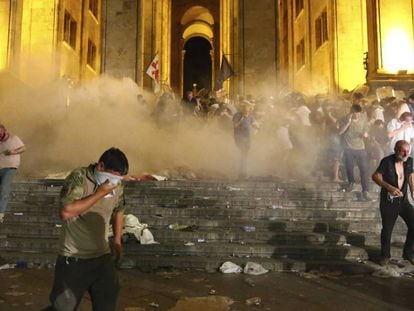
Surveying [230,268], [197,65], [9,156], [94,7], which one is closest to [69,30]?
[94,7]

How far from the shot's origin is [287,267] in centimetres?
608

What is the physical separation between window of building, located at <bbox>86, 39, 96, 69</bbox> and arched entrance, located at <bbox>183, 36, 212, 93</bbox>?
16747 mm

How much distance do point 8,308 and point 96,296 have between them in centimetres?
183

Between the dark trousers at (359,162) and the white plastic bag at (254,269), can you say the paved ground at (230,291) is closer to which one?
the white plastic bag at (254,269)

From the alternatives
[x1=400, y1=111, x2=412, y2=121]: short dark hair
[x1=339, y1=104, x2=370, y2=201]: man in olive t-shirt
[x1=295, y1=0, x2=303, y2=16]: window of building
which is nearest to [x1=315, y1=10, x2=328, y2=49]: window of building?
[x1=295, y1=0, x2=303, y2=16]: window of building

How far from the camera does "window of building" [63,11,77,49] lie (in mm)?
23672

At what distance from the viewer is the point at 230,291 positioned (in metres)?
4.92

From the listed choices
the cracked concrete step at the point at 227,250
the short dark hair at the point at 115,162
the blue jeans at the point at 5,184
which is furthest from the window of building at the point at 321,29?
the short dark hair at the point at 115,162

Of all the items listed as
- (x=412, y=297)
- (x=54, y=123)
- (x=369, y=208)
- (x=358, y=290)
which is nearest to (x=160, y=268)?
(x=358, y=290)

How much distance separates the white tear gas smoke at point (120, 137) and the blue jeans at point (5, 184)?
342cm

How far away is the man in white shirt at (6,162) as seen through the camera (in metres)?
7.27

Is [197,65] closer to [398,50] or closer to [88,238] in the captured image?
[398,50]

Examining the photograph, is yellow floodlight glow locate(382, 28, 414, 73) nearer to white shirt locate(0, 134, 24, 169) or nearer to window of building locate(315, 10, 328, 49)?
window of building locate(315, 10, 328, 49)

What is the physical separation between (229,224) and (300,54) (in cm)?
2523
